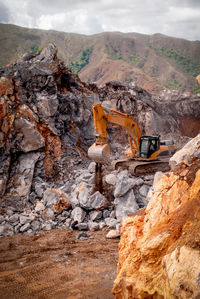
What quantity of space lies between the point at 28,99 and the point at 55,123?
66.9 inches

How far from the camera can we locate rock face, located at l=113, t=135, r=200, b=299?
2072mm

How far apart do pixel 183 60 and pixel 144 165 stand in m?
49.0

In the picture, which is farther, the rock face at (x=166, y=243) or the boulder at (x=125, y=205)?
the boulder at (x=125, y=205)

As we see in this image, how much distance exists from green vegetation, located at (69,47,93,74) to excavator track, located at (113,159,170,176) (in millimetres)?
40137

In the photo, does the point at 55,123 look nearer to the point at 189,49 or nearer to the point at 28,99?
the point at 28,99

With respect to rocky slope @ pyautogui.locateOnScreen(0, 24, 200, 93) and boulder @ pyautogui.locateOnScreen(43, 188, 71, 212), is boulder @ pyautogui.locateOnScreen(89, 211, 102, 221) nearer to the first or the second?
boulder @ pyautogui.locateOnScreen(43, 188, 71, 212)

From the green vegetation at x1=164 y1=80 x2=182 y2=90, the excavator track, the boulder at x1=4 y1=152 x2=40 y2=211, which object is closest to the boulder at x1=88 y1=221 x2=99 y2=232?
the boulder at x1=4 y1=152 x2=40 y2=211

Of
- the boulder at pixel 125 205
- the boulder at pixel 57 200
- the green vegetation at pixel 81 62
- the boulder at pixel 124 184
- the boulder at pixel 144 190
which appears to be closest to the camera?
the boulder at pixel 125 205

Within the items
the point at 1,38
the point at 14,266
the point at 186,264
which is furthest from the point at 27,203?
the point at 1,38

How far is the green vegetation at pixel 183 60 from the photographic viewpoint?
47.3 m

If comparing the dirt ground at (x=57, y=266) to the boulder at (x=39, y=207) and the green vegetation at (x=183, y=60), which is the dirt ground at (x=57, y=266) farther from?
the green vegetation at (x=183, y=60)

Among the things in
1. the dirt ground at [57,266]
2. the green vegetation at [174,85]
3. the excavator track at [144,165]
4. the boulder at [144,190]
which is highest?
the green vegetation at [174,85]

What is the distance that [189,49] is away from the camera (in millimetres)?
55500

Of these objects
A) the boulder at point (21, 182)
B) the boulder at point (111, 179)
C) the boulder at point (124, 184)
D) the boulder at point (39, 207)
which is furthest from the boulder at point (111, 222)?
the boulder at point (21, 182)
